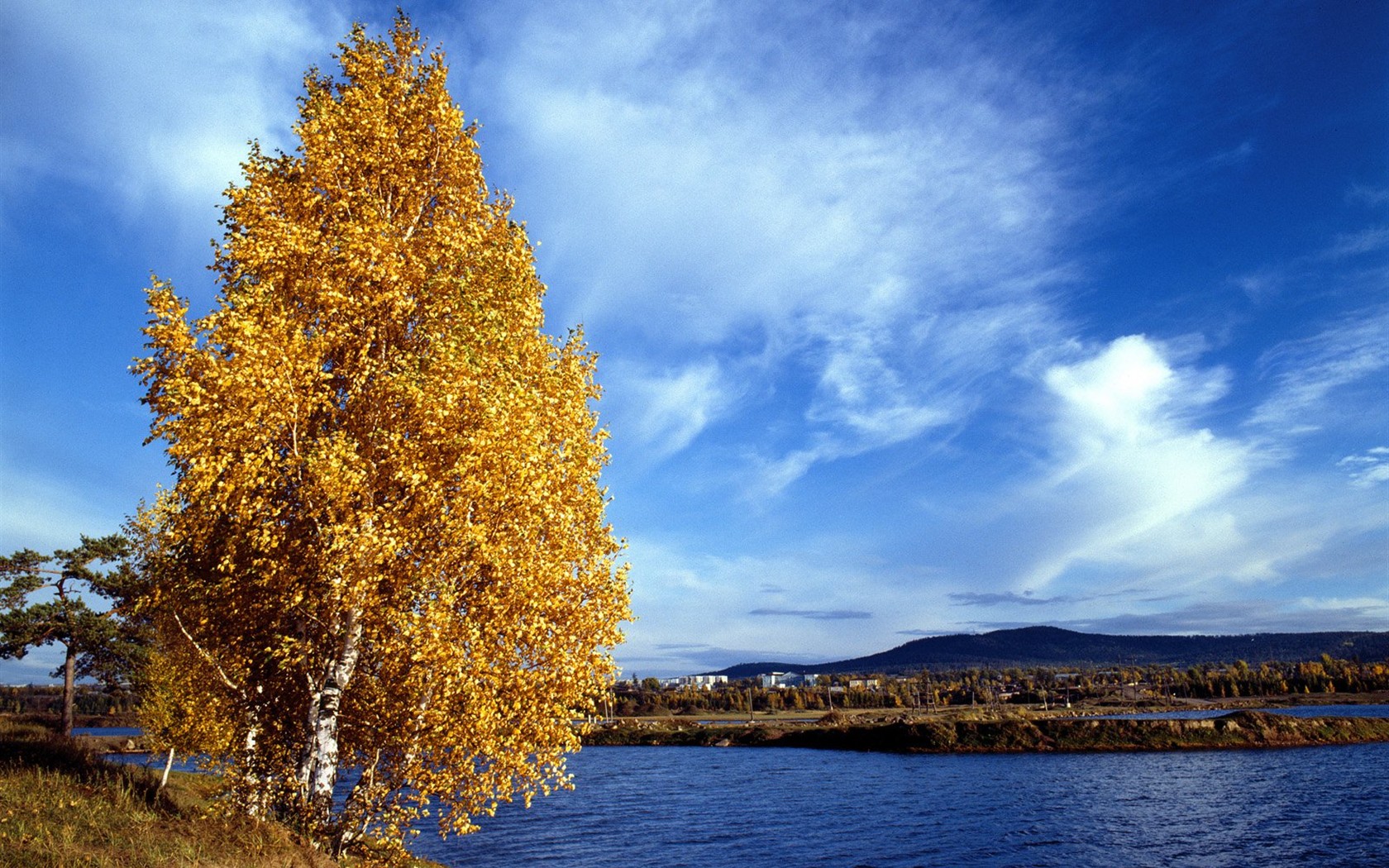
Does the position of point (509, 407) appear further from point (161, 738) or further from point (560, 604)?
point (161, 738)

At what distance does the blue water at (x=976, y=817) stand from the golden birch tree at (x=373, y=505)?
107 feet

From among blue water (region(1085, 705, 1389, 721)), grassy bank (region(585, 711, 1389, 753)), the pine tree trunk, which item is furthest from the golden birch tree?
blue water (region(1085, 705, 1389, 721))

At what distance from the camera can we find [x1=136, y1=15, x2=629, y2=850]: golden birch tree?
13.8 metres

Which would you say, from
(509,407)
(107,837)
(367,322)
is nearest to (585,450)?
(509,407)

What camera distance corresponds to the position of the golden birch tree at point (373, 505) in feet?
45.4

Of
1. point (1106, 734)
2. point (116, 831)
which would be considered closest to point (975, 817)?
point (116, 831)

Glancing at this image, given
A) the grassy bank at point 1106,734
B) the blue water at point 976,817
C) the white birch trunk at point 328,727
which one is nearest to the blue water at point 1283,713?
the grassy bank at point 1106,734

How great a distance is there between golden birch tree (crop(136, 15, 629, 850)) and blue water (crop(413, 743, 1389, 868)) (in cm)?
3260

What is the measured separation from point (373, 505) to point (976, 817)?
56513mm

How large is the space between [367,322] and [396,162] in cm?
429

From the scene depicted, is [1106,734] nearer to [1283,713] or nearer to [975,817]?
[975,817]

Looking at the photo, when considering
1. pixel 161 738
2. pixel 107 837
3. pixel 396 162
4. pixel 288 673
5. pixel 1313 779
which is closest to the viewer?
pixel 107 837

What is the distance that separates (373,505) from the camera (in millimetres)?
14406

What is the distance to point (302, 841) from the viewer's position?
14258mm
